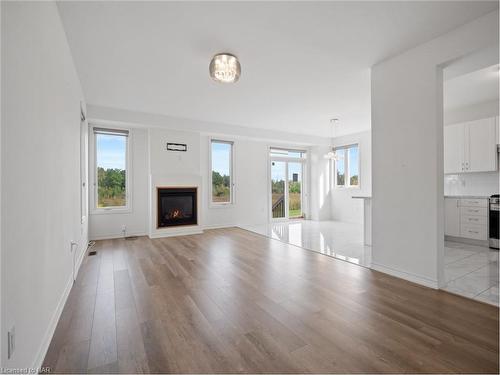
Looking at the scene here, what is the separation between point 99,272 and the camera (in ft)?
10.5

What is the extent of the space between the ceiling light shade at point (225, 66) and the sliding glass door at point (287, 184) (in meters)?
4.89

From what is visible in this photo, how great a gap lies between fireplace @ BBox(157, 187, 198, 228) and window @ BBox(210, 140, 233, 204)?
872mm

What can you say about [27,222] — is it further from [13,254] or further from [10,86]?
[10,86]

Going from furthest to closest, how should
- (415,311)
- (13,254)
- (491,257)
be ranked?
1. (491,257)
2. (415,311)
3. (13,254)

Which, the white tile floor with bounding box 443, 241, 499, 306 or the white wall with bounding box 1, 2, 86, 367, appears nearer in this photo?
the white wall with bounding box 1, 2, 86, 367

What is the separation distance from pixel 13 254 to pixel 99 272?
7.35 feet

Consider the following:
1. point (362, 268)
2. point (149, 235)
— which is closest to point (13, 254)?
point (362, 268)

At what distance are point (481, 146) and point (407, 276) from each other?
12.1 feet

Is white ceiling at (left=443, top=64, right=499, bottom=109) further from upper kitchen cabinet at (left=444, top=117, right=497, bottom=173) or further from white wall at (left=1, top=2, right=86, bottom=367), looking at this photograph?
white wall at (left=1, top=2, right=86, bottom=367)

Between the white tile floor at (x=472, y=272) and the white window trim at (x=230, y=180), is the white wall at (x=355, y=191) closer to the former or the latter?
the white tile floor at (x=472, y=272)

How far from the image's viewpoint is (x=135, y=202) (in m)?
5.61

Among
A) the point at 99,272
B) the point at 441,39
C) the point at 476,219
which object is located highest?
the point at 441,39

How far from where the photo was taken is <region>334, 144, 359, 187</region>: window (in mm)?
7527

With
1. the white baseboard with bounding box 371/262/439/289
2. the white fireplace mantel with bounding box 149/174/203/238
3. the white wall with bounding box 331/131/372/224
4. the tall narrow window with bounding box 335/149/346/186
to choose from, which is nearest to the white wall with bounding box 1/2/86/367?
the white fireplace mantel with bounding box 149/174/203/238
